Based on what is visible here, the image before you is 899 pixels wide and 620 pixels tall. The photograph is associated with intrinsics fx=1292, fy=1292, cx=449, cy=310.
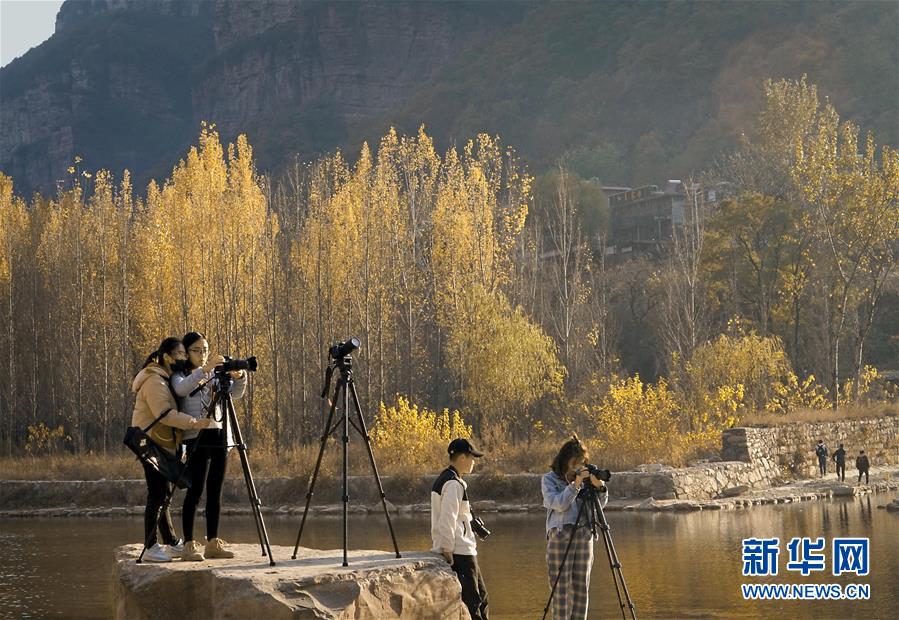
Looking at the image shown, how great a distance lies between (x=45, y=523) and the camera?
29078 mm

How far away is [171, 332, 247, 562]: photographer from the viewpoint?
366 inches

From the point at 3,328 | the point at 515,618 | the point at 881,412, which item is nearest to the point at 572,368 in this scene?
the point at 881,412

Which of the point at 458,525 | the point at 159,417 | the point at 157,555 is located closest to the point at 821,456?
the point at 458,525

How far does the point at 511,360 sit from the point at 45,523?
1341cm

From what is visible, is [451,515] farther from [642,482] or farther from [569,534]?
[642,482]

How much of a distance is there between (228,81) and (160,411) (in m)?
151

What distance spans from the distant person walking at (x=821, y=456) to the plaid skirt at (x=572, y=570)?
22.5m

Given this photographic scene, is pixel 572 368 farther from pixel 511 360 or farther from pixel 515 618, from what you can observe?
pixel 515 618

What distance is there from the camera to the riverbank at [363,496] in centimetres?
2662

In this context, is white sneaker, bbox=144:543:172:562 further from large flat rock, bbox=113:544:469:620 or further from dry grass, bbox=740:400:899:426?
dry grass, bbox=740:400:899:426

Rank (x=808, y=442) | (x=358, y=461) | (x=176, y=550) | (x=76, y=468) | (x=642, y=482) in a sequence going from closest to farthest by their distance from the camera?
(x=176, y=550)
(x=642, y=482)
(x=808, y=442)
(x=358, y=461)
(x=76, y=468)

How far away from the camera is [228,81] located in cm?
15525

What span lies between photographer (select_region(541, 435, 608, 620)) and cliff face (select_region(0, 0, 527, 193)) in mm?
127866

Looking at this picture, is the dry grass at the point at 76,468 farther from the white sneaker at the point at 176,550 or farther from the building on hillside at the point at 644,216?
the building on hillside at the point at 644,216
